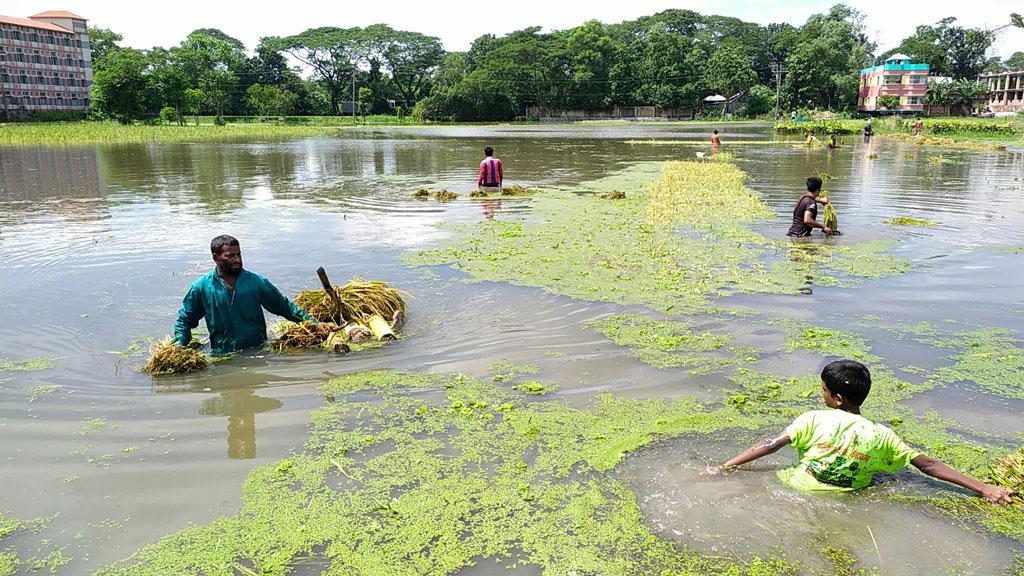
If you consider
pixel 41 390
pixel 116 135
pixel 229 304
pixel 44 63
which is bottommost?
pixel 41 390

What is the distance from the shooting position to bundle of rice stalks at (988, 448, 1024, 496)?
403 cm

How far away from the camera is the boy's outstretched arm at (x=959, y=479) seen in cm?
395

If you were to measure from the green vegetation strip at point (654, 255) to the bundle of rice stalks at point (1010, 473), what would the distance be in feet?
12.6

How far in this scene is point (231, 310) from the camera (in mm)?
6438

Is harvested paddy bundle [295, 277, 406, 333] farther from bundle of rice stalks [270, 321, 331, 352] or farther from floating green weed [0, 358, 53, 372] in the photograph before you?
floating green weed [0, 358, 53, 372]

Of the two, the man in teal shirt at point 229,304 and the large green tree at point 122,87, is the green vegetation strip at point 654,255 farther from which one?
the large green tree at point 122,87

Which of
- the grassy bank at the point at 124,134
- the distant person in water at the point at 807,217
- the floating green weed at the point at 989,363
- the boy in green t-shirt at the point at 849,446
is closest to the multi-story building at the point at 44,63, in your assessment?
the grassy bank at the point at 124,134

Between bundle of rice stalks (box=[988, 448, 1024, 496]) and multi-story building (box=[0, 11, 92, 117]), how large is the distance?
91.7 m

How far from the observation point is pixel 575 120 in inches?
3622

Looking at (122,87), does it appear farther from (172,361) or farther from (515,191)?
(172,361)

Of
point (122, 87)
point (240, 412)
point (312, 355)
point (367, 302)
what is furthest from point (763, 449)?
point (122, 87)

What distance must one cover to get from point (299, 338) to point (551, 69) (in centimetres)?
A: 9184

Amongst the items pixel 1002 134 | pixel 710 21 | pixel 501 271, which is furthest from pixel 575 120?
pixel 501 271

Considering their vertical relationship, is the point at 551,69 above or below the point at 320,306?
above
